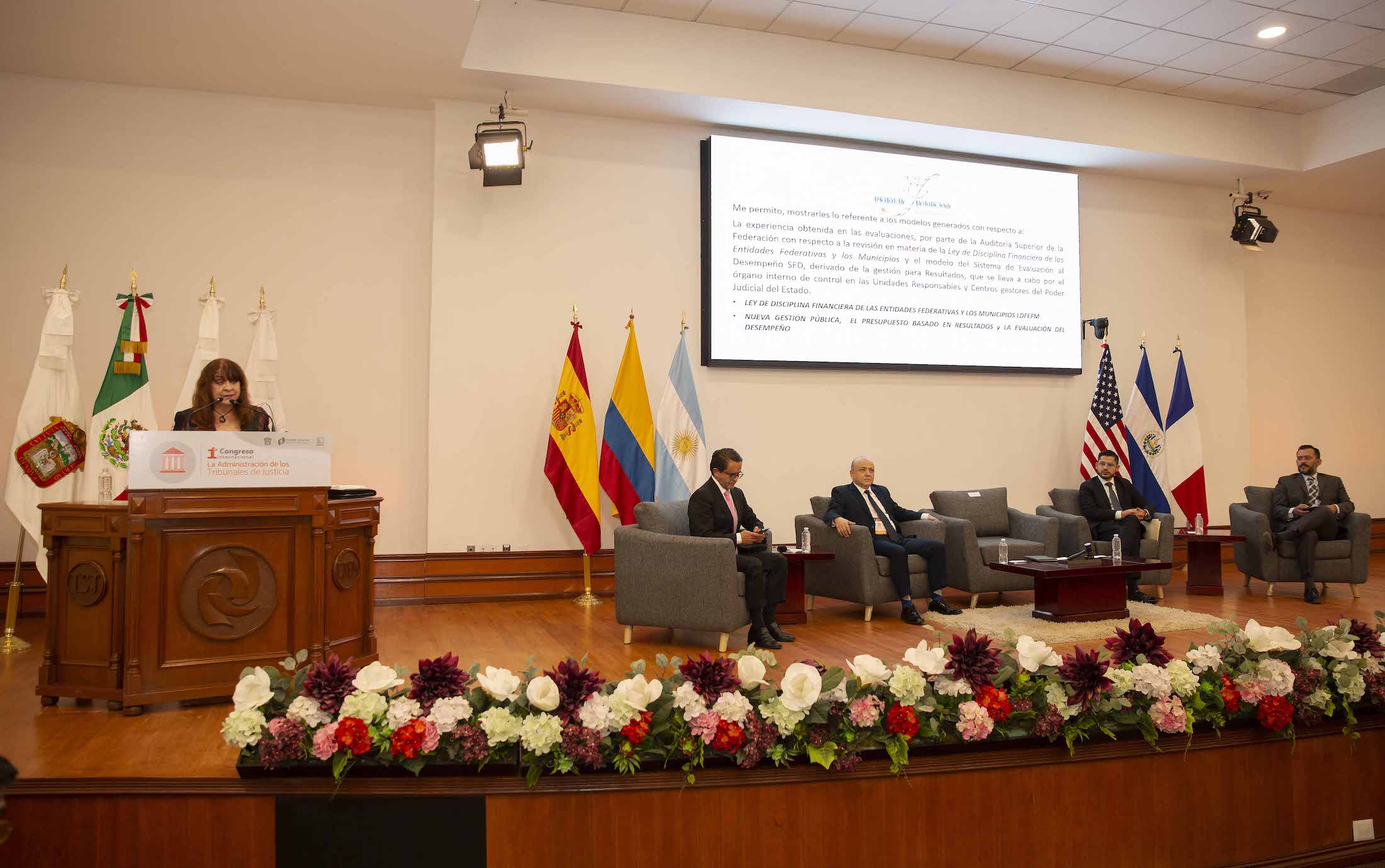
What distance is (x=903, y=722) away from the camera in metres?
2.74

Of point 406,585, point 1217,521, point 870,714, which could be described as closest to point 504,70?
point 406,585

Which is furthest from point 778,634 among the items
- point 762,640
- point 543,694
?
point 543,694

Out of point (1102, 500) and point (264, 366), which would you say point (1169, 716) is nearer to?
point (1102, 500)

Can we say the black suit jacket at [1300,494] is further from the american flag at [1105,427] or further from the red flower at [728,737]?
the red flower at [728,737]

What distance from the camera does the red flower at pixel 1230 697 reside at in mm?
3021

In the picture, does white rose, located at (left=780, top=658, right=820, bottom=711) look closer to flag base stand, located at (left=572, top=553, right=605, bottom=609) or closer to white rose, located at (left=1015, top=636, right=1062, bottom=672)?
white rose, located at (left=1015, top=636, right=1062, bottom=672)

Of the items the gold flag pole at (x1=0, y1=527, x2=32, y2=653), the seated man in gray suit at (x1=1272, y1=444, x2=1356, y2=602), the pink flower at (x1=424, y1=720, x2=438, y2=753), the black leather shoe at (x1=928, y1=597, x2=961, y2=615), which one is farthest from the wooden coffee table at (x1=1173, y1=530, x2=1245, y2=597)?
the gold flag pole at (x1=0, y1=527, x2=32, y2=653)

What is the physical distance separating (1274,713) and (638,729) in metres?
2.01

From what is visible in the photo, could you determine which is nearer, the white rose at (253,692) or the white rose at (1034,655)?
the white rose at (253,692)

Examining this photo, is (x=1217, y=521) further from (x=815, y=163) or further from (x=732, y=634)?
(x=732, y=634)

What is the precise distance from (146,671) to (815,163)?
19.2 feet

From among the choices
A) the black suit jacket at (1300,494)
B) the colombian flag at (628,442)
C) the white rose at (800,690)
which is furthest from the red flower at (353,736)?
the black suit jacket at (1300,494)

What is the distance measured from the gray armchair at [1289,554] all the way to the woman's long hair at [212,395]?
698 cm

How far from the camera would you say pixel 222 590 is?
12.5 ft
